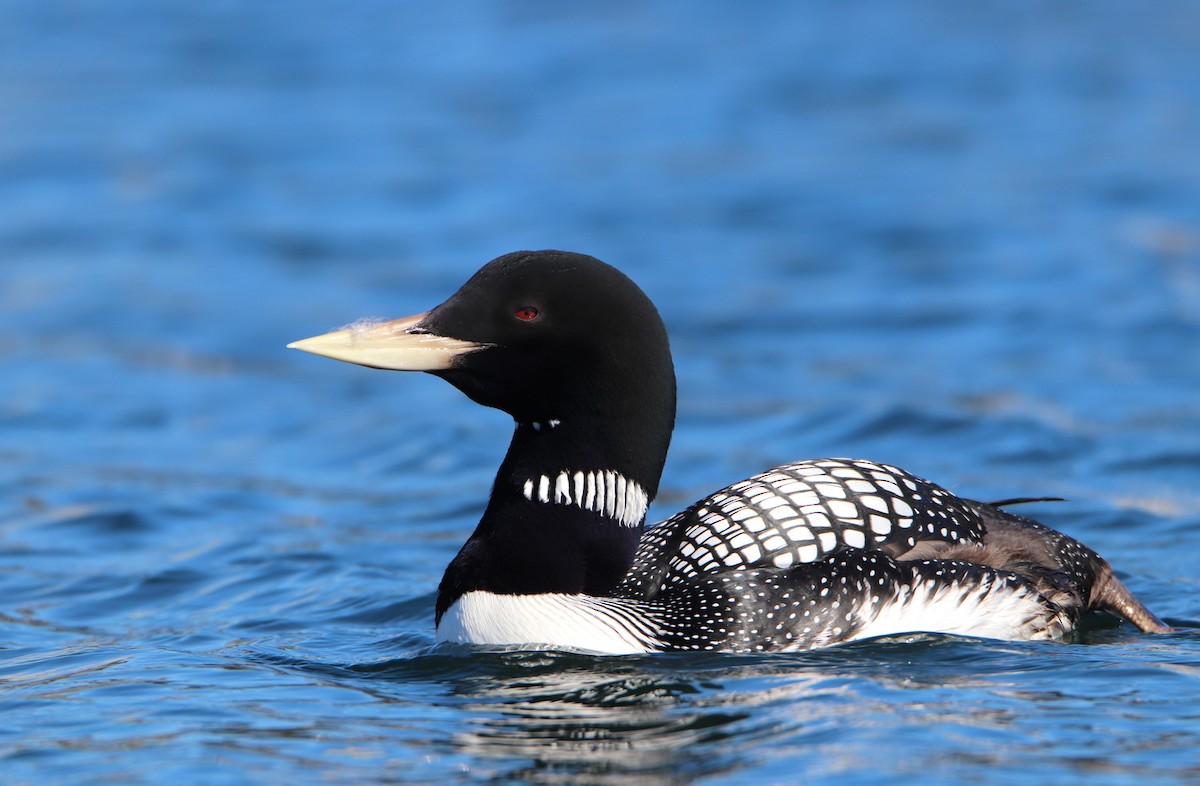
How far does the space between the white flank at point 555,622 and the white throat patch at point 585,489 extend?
9.7 inches

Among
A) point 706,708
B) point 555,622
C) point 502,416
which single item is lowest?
point 706,708

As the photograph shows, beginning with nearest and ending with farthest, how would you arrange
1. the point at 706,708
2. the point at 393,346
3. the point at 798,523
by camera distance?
the point at 706,708 < the point at 393,346 < the point at 798,523

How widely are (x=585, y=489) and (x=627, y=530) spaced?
189mm

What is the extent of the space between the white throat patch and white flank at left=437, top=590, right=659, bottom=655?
0.81 ft

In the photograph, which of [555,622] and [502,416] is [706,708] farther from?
[502,416]

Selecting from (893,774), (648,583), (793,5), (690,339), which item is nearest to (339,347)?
(648,583)

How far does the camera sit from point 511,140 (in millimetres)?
14062

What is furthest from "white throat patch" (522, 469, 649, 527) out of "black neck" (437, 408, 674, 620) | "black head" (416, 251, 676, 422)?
"black head" (416, 251, 676, 422)

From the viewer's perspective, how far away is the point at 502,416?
8938 mm

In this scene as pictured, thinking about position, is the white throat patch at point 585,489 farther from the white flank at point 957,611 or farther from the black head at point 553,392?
the white flank at point 957,611

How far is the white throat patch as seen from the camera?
15.7 feet

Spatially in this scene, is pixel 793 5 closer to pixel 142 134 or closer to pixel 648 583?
pixel 142 134

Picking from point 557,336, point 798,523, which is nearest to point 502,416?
point 798,523

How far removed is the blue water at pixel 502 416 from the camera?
4254mm
